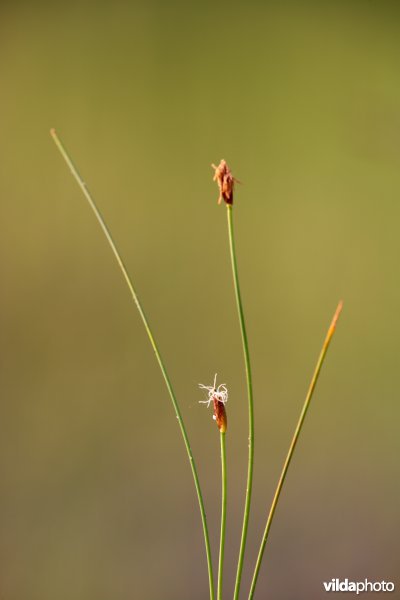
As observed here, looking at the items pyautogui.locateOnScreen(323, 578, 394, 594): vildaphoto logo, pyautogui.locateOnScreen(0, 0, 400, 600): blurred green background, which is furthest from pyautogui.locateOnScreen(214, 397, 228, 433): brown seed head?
pyautogui.locateOnScreen(323, 578, 394, 594): vildaphoto logo

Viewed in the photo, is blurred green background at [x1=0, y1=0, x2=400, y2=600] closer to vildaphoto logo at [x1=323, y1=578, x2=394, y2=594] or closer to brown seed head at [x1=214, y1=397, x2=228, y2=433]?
vildaphoto logo at [x1=323, y1=578, x2=394, y2=594]

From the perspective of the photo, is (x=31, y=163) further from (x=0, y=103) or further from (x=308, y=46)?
(x=308, y=46)

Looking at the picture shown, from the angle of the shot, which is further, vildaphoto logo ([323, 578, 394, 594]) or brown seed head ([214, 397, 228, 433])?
vildaphoto logo ([323, 578, 394, 594])

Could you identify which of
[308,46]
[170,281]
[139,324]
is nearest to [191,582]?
[139,324]

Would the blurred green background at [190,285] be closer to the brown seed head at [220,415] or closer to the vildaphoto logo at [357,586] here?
the vildaphoto logo at [357,586]

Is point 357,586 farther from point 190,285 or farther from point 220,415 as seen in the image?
point 220,415

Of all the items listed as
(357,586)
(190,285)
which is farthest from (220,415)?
(357,586)
